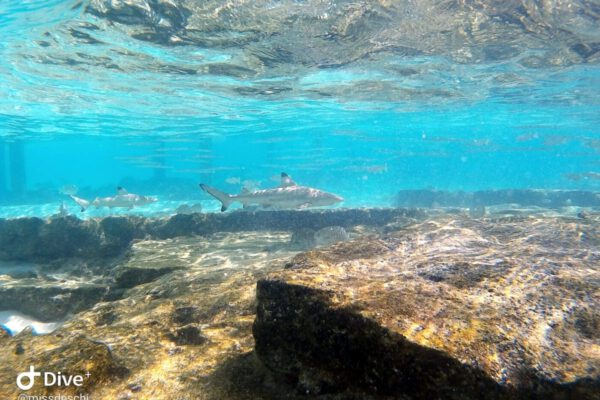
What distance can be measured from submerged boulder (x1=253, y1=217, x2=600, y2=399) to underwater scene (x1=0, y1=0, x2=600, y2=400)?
2 centimetres

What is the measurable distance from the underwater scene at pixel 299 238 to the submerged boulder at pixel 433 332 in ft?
0.05

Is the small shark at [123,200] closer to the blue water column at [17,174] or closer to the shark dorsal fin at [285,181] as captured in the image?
the shark dorsal fin at [285,181]

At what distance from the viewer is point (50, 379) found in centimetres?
276

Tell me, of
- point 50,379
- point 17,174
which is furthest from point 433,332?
point 17,174

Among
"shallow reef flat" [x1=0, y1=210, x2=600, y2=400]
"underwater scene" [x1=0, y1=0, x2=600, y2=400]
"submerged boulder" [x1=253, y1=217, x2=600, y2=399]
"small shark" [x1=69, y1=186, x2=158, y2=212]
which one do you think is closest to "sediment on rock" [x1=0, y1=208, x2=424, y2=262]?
"underwater scene" [x1=0, y1=0, x2=600, y2=400]

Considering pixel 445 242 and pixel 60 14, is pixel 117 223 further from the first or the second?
pixel 445 242

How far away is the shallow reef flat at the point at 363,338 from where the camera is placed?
235 cm

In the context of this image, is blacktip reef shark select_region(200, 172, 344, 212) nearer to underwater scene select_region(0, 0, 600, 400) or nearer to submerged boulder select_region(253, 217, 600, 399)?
underwater scene select_region(0, 0, 600, 400)

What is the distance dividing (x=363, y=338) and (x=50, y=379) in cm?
253

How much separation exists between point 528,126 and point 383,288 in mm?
50759

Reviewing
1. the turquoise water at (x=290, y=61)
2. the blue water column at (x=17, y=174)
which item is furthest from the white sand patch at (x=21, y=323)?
the blue water column at (x=17, y=174)

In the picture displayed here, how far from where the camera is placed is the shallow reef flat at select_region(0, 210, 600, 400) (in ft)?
7.70

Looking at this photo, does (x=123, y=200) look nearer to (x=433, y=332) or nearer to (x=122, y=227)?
(x=122, y=227)

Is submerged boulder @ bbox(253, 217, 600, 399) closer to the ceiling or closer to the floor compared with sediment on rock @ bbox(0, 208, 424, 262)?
closer to the ceiling
